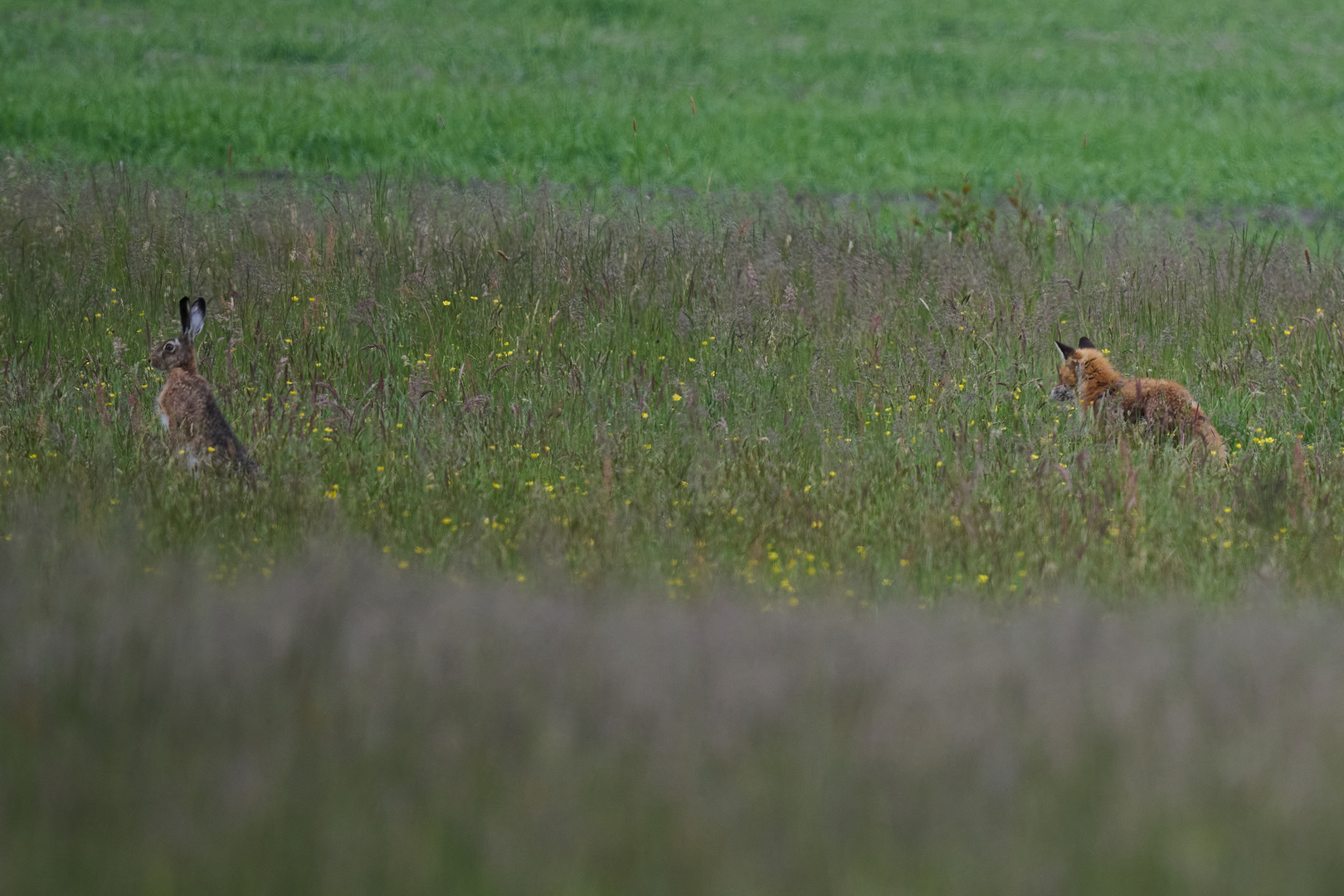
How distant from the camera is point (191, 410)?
557cm

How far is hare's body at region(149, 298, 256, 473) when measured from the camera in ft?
16.9

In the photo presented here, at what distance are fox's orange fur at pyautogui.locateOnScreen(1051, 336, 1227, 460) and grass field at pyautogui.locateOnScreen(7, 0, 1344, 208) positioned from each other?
→ 551 cm

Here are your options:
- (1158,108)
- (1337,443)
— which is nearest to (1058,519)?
(1337,443)

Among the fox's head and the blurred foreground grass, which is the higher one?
the blurred foreground grass

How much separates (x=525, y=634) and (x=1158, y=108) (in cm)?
2532

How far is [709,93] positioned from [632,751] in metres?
23.7

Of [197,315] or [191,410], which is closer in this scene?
[191,410]

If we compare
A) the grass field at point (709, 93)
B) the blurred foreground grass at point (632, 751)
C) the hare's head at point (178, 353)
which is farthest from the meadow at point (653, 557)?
the grass field at point (709, 93)

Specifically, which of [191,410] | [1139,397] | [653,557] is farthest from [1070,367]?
[191,410]

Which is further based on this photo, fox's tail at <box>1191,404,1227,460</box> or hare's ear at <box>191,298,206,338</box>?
hare's ear at <box>191,298,206,338</box>

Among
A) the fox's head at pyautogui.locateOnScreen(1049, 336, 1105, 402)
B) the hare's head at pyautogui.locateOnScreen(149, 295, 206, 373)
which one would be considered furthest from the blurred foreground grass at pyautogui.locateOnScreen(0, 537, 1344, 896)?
the fox's head at pyautogui.locateOnScreen(1049, 336, 1105, 402)

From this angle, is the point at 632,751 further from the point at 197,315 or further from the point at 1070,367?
the point at 1070,367

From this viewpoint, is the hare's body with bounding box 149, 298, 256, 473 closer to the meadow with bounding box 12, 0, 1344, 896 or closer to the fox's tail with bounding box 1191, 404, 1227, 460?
the meadow with bounding box 12, 0, 1344, 896

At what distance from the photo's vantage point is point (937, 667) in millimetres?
2561
